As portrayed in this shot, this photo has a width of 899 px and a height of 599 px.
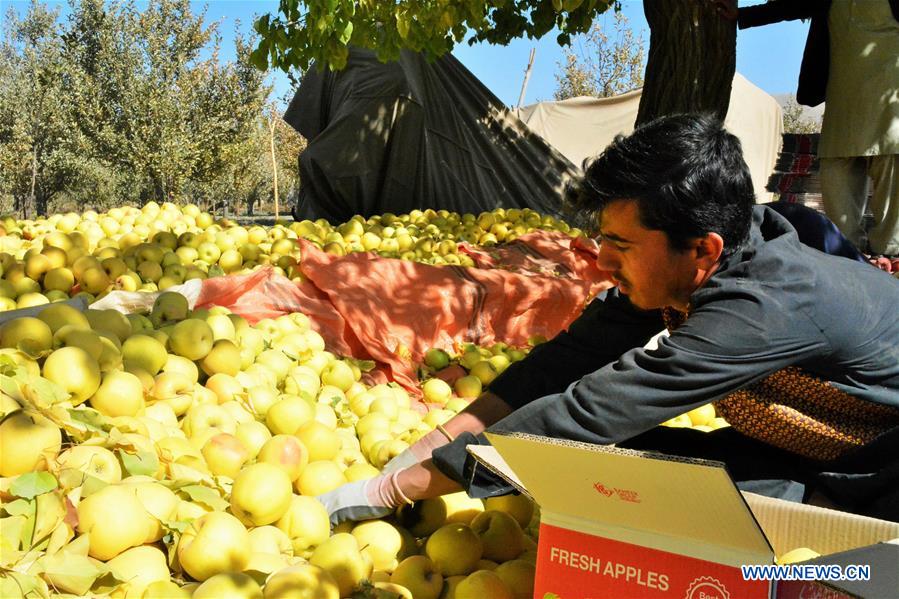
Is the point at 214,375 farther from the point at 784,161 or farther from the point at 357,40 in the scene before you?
the point at 784,161

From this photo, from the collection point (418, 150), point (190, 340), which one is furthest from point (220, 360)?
point (418, 150)

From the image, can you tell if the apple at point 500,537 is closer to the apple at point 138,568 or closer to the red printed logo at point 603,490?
the red printed logo at point 603,490

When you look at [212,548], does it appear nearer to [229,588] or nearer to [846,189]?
[229,588]

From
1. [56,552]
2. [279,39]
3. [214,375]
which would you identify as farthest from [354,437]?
[279,39]

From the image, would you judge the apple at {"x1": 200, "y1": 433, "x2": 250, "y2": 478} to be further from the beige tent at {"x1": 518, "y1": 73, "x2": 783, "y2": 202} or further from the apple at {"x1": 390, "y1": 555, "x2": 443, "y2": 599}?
the beige tent at {"x1": 518, "y1": 73, "x2": 783, "y2": 202}

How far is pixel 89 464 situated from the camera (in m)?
1.76

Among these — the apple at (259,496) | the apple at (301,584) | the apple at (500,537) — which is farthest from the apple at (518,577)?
the apple at (259,496)

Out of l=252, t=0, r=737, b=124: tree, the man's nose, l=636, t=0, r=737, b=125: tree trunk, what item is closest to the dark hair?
the man's nose

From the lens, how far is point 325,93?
937 cm

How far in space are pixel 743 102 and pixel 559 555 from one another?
15.4 metres

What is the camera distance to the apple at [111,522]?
5.11 ft

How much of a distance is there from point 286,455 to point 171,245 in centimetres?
337

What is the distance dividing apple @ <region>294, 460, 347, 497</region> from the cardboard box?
2.70 feet

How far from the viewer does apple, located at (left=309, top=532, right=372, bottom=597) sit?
170 centimetres
